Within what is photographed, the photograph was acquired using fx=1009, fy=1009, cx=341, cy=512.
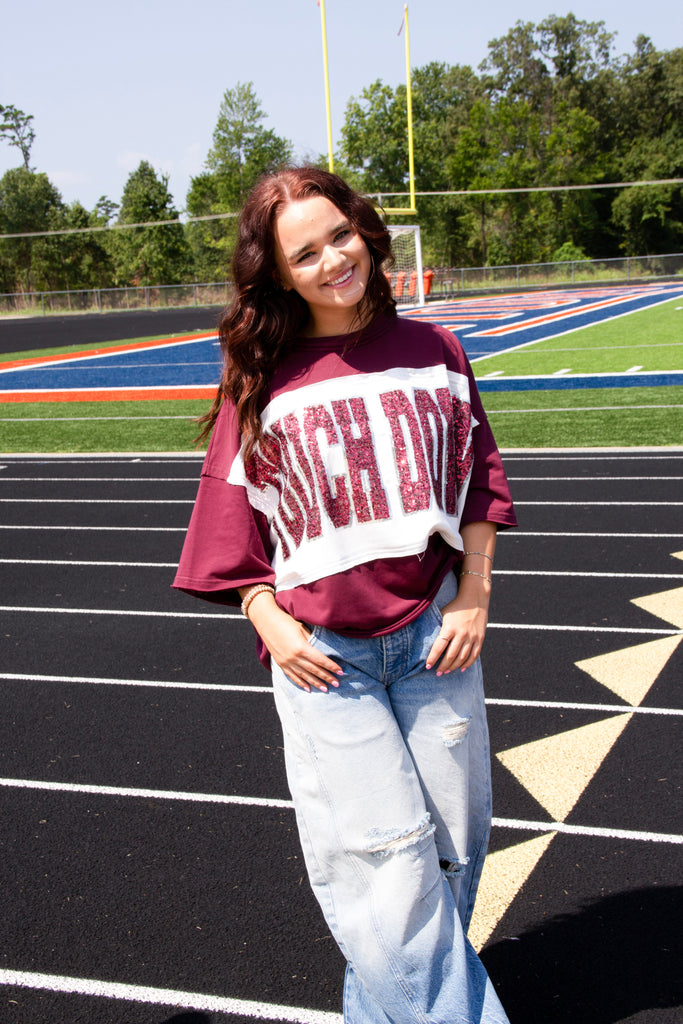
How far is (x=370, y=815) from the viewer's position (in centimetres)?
178

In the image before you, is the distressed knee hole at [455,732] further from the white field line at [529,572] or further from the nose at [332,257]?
the white field line at [529,572]

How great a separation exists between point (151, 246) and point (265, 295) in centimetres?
6260

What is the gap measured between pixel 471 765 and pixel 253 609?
525 mm

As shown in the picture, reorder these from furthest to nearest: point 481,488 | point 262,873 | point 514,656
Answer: point 514,656 < point 262,873 < point 481,488

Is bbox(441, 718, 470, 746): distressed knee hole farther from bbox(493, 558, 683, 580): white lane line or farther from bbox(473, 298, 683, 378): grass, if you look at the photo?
bbox(473, 298, 683, 378): grass

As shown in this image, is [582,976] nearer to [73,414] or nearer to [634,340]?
[73,414]

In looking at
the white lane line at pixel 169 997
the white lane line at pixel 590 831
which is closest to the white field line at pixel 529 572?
the white lane line at pixel 590 831

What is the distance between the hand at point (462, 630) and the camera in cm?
186

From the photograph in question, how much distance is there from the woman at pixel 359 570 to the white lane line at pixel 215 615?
10.6 feet

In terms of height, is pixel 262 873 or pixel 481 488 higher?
pixel 481 488

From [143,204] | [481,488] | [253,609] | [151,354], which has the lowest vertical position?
[151,354]

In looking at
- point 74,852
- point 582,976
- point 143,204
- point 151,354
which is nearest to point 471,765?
point 582,976

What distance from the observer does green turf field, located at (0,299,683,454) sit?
10562mm

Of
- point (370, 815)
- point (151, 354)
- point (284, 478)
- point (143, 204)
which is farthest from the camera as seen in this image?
point (143, 204)
